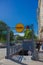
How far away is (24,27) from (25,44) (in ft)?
13.0

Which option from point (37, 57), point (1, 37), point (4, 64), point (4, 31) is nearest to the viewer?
point (4, 64)

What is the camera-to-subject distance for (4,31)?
47.2ft

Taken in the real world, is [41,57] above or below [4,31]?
below

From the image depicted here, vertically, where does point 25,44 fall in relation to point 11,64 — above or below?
above

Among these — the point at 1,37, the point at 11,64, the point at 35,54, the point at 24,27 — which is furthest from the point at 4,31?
the point at 1,37

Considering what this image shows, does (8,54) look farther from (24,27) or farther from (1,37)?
(1,37)

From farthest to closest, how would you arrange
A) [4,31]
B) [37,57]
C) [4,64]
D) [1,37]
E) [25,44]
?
[1,37]
[25,44]
[4,31]
[37,57]
[4,64]

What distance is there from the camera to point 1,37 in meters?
75.0

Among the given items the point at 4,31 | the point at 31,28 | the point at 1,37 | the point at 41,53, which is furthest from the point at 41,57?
the point at 1,37

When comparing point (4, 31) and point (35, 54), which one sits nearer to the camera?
point (35, 54)

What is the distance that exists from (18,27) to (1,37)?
62.3 meters

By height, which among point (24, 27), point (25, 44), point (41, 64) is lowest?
point (41, 64)

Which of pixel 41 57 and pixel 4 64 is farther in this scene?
pixel 41 57

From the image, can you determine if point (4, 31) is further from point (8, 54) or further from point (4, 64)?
point (4, 64)
